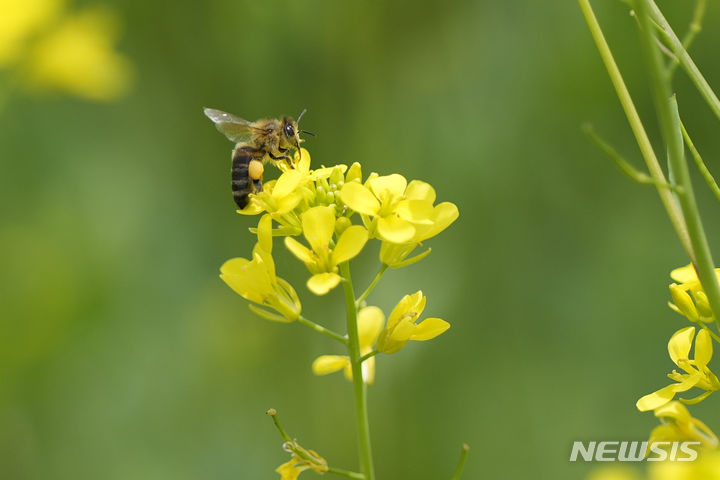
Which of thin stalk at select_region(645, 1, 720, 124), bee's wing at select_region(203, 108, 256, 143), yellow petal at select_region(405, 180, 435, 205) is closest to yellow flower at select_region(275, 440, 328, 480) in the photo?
yellow petal at select_region(405, 180, 435, 205)

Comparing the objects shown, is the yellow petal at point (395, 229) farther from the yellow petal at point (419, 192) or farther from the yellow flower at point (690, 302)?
the yellow flower at point (690, 302)

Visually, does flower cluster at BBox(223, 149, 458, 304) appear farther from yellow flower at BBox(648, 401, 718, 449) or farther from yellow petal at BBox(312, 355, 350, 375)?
yellow flower at BBox(648, 401, 718, 449)

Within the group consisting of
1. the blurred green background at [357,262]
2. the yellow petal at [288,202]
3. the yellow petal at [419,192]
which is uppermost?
the yellow petal at [419,192]

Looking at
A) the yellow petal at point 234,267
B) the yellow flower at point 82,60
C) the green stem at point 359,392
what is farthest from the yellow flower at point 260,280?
the yellow flower at point 82,60

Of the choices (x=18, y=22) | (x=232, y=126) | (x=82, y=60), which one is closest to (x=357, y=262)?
(x=232, y=126)

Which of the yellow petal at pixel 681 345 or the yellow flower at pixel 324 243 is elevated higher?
the yellow flower at pixel 324 243
